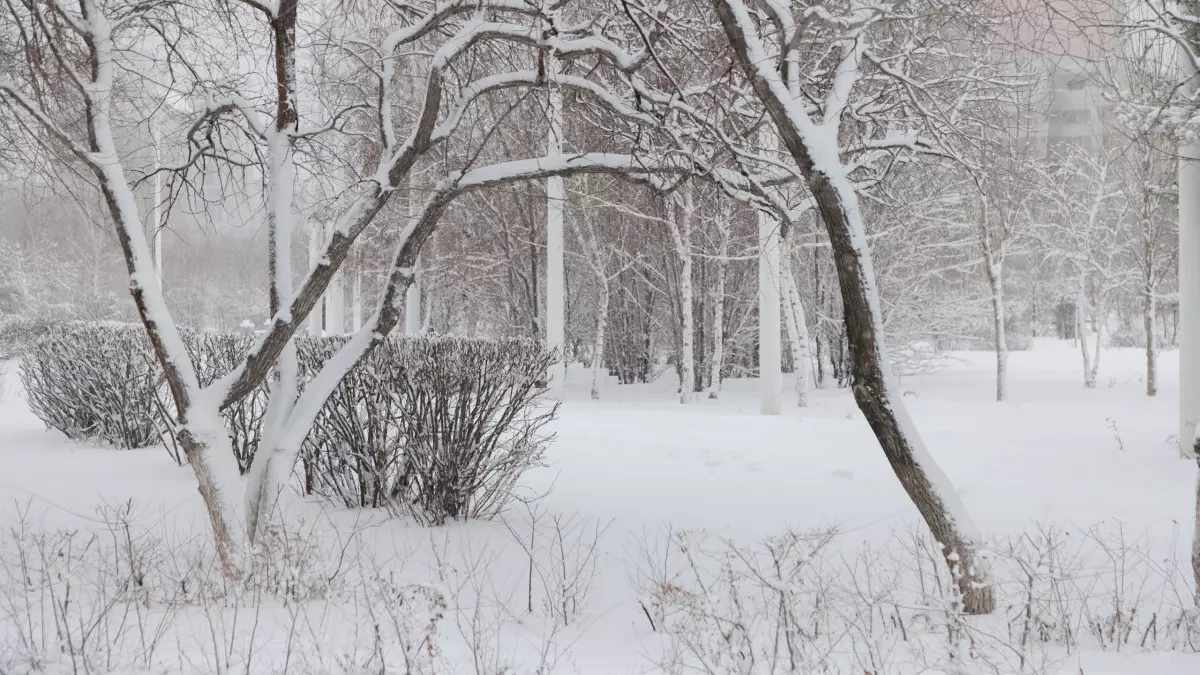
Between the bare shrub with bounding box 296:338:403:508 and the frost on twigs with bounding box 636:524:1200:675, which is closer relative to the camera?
→ the frost on twigs with bounding box 636:524:1200:675

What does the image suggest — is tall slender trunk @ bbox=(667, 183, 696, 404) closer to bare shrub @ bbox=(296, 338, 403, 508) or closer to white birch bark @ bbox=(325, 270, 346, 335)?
bare shrub @ bbox=(296, 338, 403, 508)

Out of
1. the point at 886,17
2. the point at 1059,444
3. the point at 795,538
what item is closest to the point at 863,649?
the point at 795,538

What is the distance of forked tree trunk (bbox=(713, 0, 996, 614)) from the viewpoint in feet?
11.6

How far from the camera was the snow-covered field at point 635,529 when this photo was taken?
312 centimetres

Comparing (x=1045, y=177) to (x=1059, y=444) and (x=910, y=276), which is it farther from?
(x=1059, y=444)

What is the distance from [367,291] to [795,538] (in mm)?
23380

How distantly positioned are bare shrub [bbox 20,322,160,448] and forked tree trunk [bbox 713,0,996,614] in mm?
6717

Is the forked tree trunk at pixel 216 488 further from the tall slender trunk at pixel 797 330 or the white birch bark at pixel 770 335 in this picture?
the tall slender trunk at pixel 797 330

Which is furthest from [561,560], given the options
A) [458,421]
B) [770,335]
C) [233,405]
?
[770,335]

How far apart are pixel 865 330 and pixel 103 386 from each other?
7.99m

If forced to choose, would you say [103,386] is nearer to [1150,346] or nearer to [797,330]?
[797,330]

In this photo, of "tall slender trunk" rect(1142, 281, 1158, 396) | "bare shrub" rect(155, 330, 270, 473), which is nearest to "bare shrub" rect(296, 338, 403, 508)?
"bare shrub" rect(155, 330, 270, 473)

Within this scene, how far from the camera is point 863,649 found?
11.1 feet

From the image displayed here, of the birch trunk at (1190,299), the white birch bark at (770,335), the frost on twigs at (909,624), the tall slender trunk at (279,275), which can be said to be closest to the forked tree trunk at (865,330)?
the frost on twigs at (909,624)
